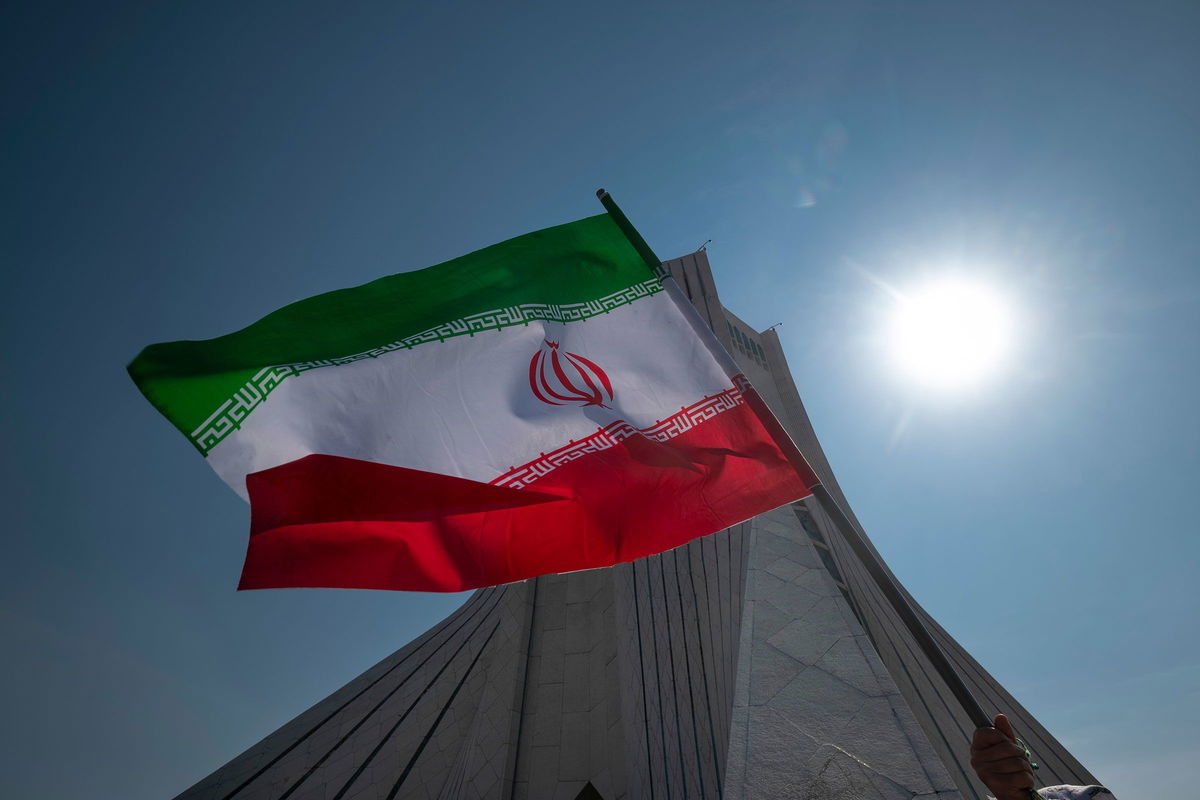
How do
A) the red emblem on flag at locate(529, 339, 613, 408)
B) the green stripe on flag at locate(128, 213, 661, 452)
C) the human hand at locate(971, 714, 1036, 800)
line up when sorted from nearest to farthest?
1. the human hand at locate(971, 714, 1036, 800)
2. the green stripe on flag at locate(128, 213, 661, 452)
3. the red emblem on flag at locate(529, 339, 613, 408)

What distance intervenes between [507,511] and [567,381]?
0.66m

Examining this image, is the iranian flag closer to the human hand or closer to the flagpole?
the flagpole

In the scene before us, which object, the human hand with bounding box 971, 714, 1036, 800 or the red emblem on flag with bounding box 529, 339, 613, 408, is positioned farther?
the red emblem on flag with bounding box 529, 339, 613, 408

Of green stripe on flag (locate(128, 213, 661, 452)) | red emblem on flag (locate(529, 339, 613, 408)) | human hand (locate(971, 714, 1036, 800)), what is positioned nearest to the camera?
human hand (locate(971, 714, 1036, 800))

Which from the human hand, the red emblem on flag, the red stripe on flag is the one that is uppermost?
the red emblem on flag

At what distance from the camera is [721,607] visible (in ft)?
15.3

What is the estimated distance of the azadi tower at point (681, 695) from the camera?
7.40 feet

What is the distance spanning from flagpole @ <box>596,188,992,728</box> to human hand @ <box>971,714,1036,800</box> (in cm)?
4

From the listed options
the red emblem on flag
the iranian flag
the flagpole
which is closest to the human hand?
the flagpole

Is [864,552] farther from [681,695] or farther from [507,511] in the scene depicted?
[681,695]

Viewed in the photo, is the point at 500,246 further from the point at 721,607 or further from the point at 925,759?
the point at 721,607

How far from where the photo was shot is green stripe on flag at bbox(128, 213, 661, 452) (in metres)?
2.21

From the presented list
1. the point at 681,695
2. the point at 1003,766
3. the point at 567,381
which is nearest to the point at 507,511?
the point at 567,381

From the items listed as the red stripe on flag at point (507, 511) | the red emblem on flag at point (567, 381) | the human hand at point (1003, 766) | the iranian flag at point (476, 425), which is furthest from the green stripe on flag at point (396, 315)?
the human hand at point (1003, 766)
